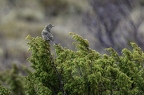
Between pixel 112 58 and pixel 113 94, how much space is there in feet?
1.28

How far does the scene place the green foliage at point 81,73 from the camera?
345 cm

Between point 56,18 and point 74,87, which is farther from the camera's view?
point 56,18

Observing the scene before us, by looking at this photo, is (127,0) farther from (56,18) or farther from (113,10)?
(56,18)

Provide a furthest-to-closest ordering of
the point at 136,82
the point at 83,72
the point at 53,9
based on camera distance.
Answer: the point at 53,9, the point at 136,82, the point at 83,72

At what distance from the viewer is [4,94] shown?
3605 mm

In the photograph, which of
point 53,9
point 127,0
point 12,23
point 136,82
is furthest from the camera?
point 53,9

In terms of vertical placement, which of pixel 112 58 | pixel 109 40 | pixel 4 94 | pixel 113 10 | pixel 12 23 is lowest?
pixel 4 94

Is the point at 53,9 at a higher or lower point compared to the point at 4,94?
higher

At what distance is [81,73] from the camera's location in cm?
350

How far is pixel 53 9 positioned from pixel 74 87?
31031mm

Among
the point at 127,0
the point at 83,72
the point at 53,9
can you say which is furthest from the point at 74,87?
the point at 53,9

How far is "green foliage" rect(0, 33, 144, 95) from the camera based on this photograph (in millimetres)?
3447

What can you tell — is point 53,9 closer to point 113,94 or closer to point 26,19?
point 26,19

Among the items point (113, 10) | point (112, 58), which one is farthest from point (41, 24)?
Result: point (112, 58)
